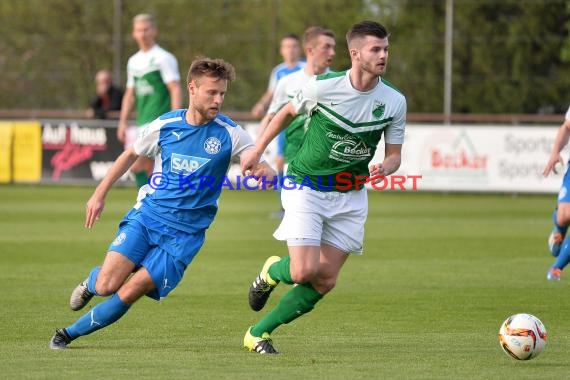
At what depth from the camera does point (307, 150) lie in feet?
25.8

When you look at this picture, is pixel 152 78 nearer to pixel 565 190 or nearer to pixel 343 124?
pixel 565 190

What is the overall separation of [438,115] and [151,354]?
17296 millimetres

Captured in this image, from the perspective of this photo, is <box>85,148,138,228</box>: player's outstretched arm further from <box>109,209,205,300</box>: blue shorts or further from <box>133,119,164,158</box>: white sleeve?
<box>109,209,205,300</box>: blue shorts

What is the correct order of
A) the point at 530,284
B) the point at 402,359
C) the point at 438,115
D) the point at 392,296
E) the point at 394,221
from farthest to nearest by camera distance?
1. the point at 438,115
2. the point at 394,221
3. the point at 530,284
4. the point at 392,296
5. the point at 402,359

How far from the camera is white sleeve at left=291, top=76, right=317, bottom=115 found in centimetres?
764

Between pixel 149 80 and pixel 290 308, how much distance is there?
7.53 m

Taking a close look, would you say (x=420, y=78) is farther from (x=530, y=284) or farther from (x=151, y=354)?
(x=151, y=354)

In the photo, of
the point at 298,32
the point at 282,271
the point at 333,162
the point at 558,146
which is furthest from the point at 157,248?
the point at 298,32

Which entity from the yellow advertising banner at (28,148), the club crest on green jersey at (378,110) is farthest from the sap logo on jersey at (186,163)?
the yellow advertising banner at (28,148)

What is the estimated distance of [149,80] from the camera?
48.1 ft

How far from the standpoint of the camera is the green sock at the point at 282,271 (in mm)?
7750

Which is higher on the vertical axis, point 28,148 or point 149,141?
point 149,141

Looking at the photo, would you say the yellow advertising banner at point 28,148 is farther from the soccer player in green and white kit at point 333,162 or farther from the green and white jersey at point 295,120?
the soccer player in green and white kit at point 333,162

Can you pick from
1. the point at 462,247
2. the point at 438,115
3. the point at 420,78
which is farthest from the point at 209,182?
the point at 420,78
